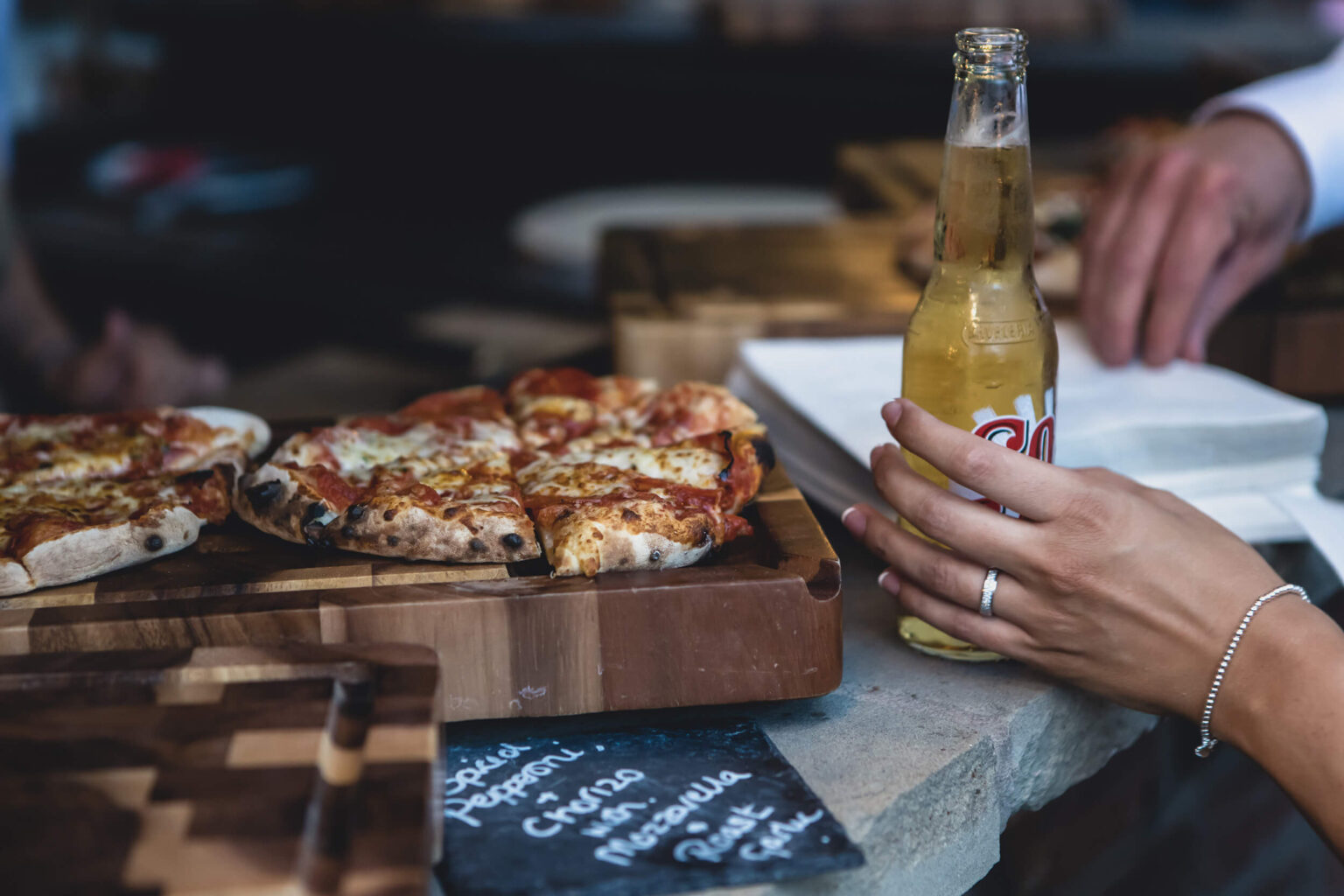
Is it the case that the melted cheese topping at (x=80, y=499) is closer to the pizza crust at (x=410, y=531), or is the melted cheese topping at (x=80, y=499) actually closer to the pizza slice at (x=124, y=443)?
the pizza slice at (x=124, y=443)

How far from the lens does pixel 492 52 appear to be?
486cm

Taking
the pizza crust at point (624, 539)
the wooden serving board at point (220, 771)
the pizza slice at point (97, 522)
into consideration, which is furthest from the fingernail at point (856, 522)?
the pizza slice at point (97, 522)

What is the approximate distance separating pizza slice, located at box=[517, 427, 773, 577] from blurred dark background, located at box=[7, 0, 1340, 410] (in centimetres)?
179

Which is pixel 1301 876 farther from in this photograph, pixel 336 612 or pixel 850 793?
pixel 336 612

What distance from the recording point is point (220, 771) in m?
0.73

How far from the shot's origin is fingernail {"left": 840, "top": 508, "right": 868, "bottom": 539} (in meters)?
1.12

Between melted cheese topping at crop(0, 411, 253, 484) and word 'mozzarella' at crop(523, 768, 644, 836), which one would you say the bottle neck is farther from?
melted cheese topping at crop(0, 411, 253, 484)

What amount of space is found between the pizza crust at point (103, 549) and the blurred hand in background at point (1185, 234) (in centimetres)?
111

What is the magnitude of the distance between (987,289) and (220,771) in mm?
697

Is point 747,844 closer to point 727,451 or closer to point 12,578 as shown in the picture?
point 727,451

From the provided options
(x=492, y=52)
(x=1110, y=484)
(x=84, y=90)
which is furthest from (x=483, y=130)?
(x=1110, y=484)

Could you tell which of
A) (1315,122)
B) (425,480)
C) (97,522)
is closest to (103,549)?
(97,522)

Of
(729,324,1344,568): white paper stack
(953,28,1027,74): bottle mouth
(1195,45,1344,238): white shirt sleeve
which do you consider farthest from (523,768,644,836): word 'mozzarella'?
(1195,45,1344,238): white shirt sleeve

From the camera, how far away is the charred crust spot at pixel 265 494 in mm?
1034
